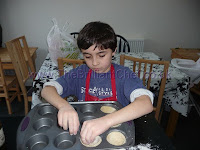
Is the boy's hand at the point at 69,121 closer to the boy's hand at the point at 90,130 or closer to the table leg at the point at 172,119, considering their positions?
the boy's hand at the point at 90,130

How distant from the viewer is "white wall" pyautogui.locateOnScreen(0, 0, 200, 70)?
2.66 m

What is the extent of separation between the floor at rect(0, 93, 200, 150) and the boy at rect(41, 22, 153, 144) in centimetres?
99

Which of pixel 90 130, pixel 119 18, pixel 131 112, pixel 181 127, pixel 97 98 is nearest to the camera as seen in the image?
pixel 90 130

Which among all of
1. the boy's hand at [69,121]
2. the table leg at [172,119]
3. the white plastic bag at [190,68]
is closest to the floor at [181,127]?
the table leg at [172,119]

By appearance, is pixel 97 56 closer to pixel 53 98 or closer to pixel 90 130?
pixel 53 98

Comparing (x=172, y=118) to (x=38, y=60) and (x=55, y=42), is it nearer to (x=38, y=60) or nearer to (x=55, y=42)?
(x=55, y=42)

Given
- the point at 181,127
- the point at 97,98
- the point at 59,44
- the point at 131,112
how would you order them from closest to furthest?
the point at 131,112 < the point at 97,98 < the point at 59,44 < the point at 181,127

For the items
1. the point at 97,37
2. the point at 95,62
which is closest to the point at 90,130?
the point at 95,62

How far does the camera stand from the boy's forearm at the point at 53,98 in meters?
0.69

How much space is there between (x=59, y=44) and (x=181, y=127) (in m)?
1.72

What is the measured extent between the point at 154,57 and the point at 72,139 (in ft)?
5.41

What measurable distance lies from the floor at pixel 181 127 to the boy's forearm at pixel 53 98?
39.3 inches

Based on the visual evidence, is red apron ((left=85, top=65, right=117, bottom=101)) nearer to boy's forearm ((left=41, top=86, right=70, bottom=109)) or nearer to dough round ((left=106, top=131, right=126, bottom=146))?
boy's forearm ((left=41, top=86, right=70, bottom=109))

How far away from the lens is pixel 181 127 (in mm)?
1931
